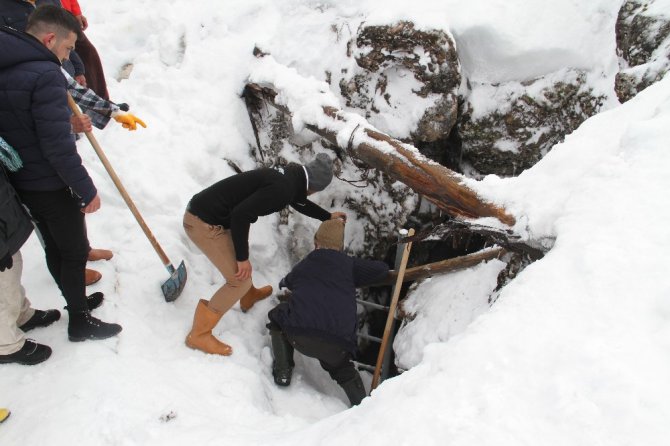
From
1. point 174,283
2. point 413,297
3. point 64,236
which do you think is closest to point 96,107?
point 64,236

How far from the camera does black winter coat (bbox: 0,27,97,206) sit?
2.02m

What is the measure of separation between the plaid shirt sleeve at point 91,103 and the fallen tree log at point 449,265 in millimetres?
2564

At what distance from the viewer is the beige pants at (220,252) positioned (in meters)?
3.07

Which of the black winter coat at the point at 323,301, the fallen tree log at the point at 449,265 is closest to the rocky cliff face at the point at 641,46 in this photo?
the fallen tree log at the point at 449,265

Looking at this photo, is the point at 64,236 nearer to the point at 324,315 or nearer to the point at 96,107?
the point at 96,107

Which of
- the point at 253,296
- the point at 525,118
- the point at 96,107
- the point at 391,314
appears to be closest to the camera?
the point at 96,107

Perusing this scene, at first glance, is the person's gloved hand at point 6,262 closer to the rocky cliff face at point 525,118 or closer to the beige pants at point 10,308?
the beige pants at point 10,308

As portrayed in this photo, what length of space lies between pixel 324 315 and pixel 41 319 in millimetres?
1854

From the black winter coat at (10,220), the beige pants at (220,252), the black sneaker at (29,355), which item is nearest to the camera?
the black winter coat at (10,220)

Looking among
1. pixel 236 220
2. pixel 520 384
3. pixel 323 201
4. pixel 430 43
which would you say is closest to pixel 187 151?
pixel 323 201

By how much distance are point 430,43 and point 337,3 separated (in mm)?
1513

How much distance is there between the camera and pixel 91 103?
10.5ft

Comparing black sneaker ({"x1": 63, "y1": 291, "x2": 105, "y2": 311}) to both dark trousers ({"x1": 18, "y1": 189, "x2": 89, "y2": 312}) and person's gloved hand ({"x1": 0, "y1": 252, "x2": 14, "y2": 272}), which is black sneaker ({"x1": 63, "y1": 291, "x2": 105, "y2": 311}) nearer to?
dark trousers ({"x1": 18, "y1": 189, "x2": 89, "y2": 312})

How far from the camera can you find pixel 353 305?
3.26 metres
